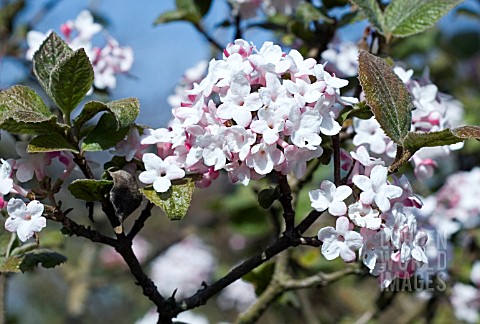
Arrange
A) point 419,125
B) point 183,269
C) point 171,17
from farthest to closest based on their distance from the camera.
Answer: point 183,269 < point 171,17 < point 419,125

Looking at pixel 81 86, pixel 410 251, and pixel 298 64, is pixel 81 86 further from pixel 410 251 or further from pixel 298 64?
pixel 410 251

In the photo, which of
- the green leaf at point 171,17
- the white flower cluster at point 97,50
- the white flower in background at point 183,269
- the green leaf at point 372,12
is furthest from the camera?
the white flower in background at point 183,269

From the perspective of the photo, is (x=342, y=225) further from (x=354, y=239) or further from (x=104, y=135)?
(x=104, y=135)

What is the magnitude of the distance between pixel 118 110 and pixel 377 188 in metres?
0.35

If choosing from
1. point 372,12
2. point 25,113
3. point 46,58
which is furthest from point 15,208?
point 372,12

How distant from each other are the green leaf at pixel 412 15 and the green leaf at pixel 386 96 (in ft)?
0.99

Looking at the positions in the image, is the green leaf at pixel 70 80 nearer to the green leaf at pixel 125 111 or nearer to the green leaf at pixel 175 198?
the green leaf at pixel 125 111

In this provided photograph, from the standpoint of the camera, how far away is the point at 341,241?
0.87m

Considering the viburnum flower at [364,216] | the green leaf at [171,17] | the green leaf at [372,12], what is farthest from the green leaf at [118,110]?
the green leaf at [171,17]

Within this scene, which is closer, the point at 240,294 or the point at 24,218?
the point at 24,218

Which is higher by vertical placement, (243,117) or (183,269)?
(243,117)

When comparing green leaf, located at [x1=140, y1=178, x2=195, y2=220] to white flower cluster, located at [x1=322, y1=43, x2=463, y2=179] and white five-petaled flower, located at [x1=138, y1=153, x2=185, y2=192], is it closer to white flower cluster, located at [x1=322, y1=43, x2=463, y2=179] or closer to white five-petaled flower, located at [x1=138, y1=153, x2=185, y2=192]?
white five-petaled flower, located at [x1=138, y1=153, x2=185, y2=192]

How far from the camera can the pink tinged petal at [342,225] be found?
86 cm

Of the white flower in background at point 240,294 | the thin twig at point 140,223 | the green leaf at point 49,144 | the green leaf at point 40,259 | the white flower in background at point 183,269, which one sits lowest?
the white flower in background at point 240,294
